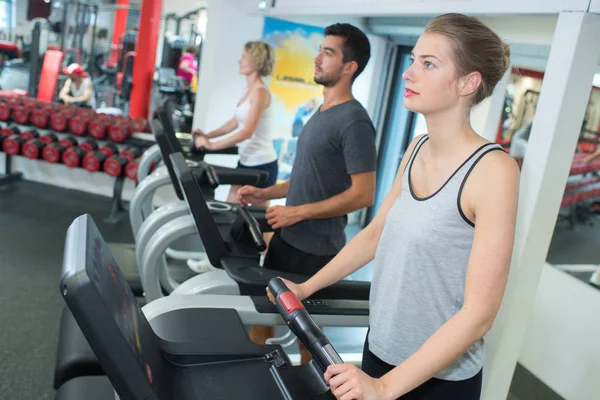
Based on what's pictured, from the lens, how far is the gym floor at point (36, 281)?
8.35 ft

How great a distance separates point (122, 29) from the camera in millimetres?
14656

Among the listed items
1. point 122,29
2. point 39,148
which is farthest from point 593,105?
point 122,29

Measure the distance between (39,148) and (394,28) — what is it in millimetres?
3331

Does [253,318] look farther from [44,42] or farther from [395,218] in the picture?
[44,42]

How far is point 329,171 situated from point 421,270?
107 centimetres

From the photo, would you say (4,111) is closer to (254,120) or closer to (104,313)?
(254,120)

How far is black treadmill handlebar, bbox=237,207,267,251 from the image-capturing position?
2.13 meters

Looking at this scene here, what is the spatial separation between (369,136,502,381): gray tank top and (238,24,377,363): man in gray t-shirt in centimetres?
76

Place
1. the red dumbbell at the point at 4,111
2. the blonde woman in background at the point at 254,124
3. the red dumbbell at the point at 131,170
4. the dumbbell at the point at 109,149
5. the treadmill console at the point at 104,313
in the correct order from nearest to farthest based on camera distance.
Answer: the treadmill console at the point at 104,313, the blonde woman in background at the point at 254,124, the red dumbbell at the point at 131,170, the dumbbell at the point at 109,149, the red dumbbell at the point at 4,111

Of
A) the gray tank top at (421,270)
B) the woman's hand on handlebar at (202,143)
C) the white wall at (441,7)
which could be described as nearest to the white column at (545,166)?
the white wall at (441,7)

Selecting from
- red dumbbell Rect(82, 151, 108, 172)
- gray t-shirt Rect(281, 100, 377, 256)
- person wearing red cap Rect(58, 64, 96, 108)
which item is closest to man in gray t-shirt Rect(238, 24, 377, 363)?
gray t-shirt Rect(281, 100, 377, 256)

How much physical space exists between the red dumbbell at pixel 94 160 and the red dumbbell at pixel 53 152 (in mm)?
286

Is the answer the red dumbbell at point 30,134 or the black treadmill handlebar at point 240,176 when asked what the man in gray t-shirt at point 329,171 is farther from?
the red dumbbell at point 30,134

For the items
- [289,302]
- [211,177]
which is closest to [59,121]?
[211,177]
